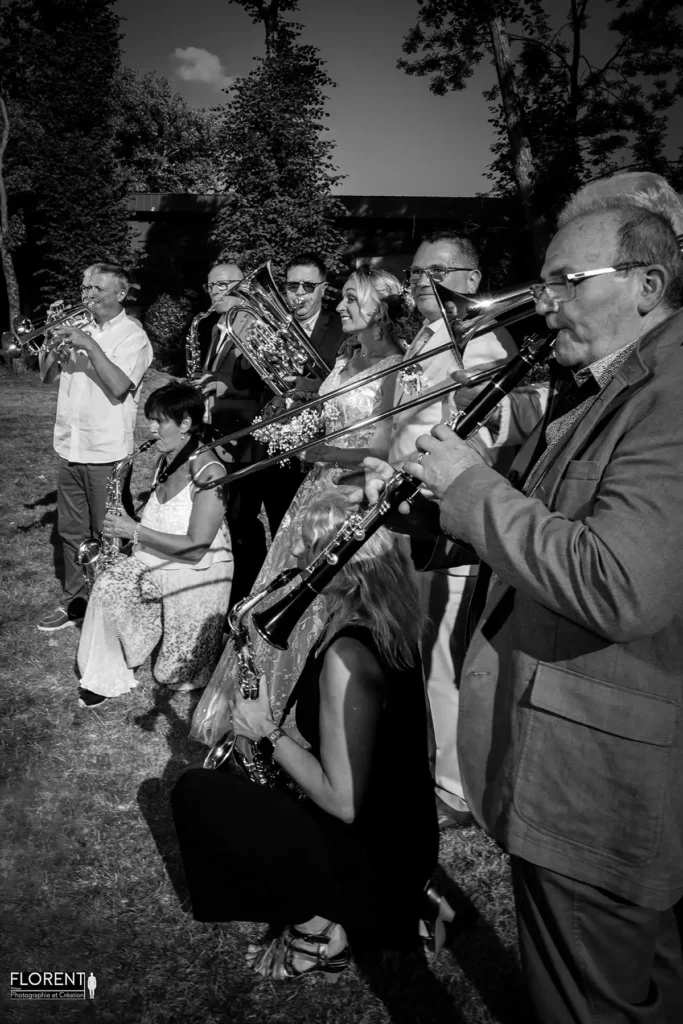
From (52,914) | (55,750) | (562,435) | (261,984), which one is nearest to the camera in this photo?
(562,435)

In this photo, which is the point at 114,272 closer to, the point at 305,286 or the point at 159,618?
the point at 305,286

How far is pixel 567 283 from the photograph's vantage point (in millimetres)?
1624

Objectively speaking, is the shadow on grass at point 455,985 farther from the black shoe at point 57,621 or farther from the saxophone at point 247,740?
the black shoe at point 57,621

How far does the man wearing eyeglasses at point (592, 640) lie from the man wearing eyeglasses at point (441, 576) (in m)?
1.51

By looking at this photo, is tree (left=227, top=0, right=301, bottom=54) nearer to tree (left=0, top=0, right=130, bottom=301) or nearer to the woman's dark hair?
tree (left=0, top=0, right=130, bottom=301)

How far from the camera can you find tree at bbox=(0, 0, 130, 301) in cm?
1702

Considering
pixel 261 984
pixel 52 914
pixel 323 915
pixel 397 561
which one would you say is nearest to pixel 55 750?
pixel 52 914

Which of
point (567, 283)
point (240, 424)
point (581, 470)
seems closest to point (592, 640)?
point (581, 470)

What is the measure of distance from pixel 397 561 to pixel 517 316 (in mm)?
832

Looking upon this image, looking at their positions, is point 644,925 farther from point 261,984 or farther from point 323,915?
point 261,984

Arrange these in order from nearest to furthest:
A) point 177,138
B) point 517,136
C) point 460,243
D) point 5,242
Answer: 1. point 460,243
2. point 517,136
3. point 5,242
4. point 177,138

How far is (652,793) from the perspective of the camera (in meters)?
1.42

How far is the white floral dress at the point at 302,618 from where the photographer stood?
3.30 metres

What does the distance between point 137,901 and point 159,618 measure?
154cm
